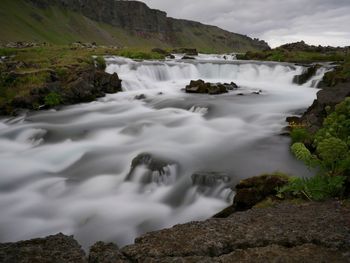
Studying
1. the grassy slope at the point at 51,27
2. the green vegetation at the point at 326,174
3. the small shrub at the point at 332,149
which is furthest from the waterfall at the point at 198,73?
the grassy slope at the point at 51,27

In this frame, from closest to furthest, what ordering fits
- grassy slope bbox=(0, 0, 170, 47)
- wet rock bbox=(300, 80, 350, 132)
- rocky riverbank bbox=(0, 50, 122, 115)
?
wet rock bbox=(300, 80, 350, 132) → rocky riverbank bbox=(0, 50, 122, 115) → grassy slope bbox=(0, 0, 170, 47)

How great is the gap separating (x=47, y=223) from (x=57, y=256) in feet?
15.9

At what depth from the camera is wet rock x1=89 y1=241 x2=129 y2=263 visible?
4.18 m

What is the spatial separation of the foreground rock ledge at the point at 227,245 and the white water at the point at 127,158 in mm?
3532

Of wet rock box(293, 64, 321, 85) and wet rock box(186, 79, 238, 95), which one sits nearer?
wet rock box(186, 79, 238, 95)

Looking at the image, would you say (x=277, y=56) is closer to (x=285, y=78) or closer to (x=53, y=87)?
(x=285, y=78)

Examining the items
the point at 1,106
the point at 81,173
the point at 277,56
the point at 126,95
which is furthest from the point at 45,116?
the point at 277,56

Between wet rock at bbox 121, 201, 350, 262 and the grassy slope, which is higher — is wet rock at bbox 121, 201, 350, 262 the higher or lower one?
the lower one

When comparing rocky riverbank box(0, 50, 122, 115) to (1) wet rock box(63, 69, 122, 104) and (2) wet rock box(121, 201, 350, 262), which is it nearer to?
(1) wet rock box(63, 69, 122, 104)

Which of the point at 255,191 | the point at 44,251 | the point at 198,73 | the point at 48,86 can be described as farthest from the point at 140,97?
the point at 44,251

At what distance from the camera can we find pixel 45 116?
753 inches

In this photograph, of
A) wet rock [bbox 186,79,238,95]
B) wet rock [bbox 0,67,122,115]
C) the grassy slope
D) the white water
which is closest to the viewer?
the white water

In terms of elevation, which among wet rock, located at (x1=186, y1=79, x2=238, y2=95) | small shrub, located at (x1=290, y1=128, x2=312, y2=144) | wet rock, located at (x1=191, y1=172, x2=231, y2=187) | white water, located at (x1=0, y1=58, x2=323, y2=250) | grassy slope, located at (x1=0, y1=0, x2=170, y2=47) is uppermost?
grassy slope, located at (x1=0, y1=0, x2=170, y2=47)

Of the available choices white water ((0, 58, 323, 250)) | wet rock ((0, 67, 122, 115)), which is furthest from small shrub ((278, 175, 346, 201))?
wet rock ((0, 67, 122, 115))
